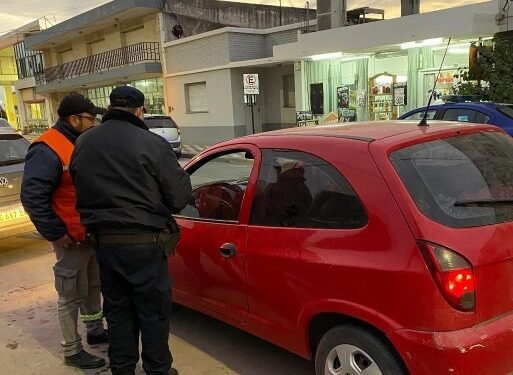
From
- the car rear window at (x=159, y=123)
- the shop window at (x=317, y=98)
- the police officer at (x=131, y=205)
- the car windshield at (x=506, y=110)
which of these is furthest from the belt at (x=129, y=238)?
the shop window at (x=317, y=98)

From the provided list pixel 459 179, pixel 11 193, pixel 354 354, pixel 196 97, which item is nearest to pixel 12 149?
pixel 11 193

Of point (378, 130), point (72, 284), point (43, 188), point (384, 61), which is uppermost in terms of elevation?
point (384, 61)

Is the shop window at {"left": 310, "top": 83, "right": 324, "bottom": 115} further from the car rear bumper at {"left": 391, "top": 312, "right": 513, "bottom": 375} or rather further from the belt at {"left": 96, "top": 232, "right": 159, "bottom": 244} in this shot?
the car rear bumper at {"left": 391, "top": 312, "right": 513, "bottom": 375}

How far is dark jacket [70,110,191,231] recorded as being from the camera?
2.63 m

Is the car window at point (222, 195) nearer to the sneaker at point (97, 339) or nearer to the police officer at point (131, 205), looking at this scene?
the police officer at point (131, 205)

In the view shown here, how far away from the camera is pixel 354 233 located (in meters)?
2.48

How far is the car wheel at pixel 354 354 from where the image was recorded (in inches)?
92.8

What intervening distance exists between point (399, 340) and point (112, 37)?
26.9 metres

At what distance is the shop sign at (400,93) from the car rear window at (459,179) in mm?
13100

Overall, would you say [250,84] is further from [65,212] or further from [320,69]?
[65,212]

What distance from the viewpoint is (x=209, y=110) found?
826 inches

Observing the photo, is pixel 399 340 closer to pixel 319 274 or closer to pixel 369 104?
pixel 319 274

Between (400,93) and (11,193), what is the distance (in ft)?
39.8

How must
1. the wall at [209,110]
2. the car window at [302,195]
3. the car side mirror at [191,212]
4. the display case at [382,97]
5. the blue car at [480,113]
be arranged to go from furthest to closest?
the wall at [209,110] → the display case at [382,97] → the blue car at [480,113] → the car side mirror at [191,212] → the car window at [302,195]
